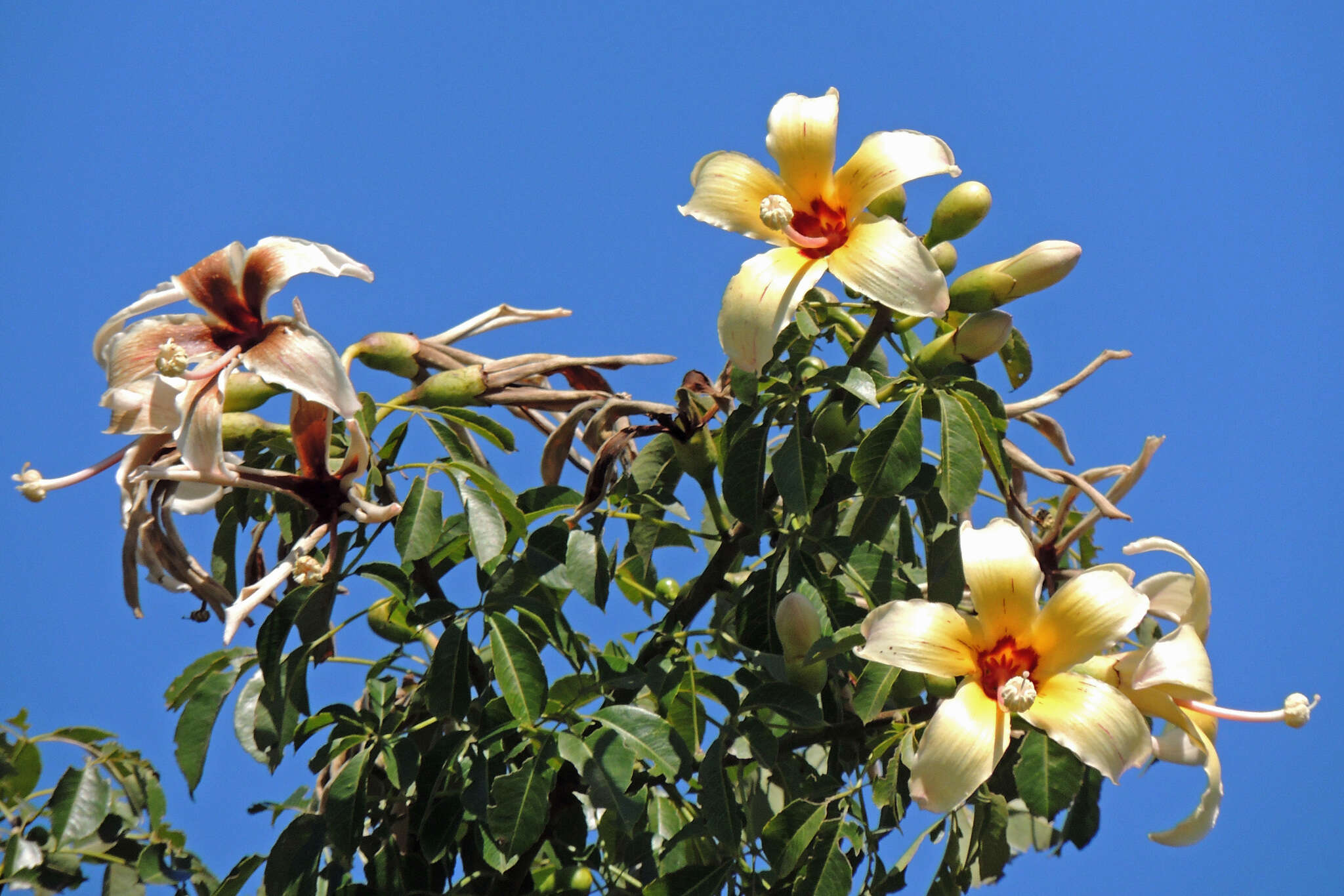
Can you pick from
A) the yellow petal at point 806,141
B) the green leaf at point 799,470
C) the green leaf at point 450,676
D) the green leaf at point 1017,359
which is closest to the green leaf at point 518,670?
the green leaf at point 450,676

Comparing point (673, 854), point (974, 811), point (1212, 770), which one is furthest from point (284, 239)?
point (1212, 770)

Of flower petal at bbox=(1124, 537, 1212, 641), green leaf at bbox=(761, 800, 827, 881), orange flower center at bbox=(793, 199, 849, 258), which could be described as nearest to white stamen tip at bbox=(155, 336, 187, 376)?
orange flower center at bbox=(793, 199, 849, 258)

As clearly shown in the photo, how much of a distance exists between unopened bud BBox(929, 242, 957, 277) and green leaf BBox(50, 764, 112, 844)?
3.76 ft

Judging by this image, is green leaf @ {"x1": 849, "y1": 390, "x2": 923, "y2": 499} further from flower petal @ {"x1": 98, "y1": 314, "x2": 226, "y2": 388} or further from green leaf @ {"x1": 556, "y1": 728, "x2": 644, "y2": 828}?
flower petal @ {"x1": 98, "y1": 314, "x2": 226, "y2": 388}

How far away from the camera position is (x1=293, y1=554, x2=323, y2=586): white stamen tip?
113cm

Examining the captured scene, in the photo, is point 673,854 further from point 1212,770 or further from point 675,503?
point 1212,770

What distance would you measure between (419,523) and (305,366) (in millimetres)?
181

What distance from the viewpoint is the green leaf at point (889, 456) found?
43.1 inches

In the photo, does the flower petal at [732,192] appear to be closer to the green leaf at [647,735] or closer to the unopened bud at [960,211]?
the unopened bud at [960,211]

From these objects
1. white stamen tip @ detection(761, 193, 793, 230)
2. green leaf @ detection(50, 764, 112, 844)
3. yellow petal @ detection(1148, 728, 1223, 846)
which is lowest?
yellow petal @ detection(1148, 728, 1223, 846)

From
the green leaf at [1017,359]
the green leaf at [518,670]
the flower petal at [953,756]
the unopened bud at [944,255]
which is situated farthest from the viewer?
the green leaf at [1017,359]

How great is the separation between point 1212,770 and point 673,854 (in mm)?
530

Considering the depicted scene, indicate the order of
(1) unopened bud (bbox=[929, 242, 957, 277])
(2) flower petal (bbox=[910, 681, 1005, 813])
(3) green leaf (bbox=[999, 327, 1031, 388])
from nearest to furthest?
1. (2) flower petal (bbox=[910, 681, 1005, 813])
2. (1) unopened bud (bbox=[929, 242, 957, 277])
3. (3) green leaf (bbox=[999, 327, 1031, 388])

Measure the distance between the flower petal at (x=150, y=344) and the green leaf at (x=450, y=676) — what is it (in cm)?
36
